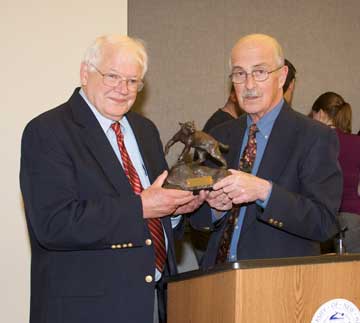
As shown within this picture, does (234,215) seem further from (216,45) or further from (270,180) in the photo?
(216,45)

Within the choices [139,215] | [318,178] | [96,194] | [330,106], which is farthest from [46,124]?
[330,106]

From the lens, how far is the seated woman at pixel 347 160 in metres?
4.68

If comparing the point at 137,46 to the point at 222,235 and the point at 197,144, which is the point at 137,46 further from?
the point at 222,235

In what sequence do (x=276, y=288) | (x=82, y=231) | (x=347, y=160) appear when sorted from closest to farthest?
(x=276, y=288) → (x=82, y=231) → (x=347, y=160)

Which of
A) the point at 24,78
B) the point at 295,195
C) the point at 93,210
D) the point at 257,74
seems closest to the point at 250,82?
the point at 257,74

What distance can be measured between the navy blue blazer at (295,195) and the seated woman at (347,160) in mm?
1778

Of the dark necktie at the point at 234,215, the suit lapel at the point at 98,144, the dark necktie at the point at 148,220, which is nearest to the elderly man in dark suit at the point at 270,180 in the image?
the dark necktie at the point at 234,215

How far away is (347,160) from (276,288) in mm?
2751

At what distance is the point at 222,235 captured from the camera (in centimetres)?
299

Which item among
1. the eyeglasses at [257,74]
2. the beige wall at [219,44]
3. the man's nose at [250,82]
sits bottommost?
the man's nose at [250,82]

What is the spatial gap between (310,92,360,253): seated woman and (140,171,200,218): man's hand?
87.5 inches

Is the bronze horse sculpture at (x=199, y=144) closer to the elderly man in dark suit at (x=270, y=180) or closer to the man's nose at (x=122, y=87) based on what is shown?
the elderly man in dark suit at (x=270, y=180)

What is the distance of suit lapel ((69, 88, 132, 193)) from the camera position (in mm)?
2723

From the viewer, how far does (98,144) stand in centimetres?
277
